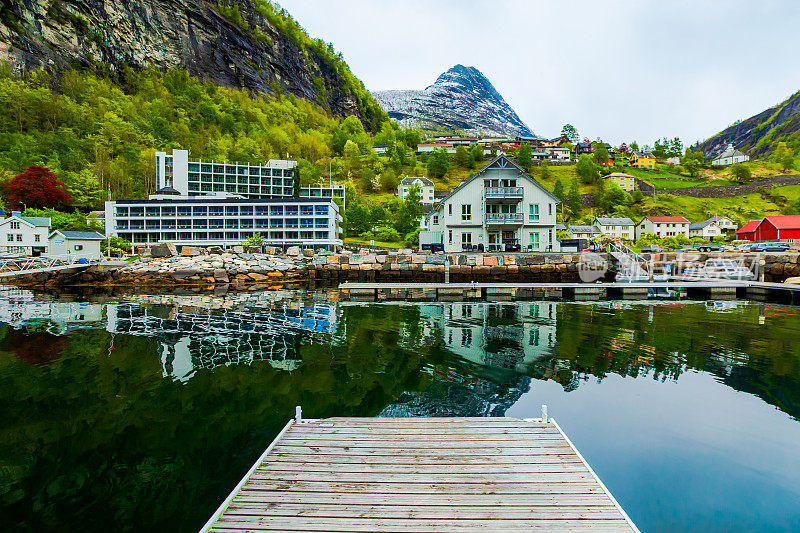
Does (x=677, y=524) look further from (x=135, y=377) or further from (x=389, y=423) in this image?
(x=135, y=377)

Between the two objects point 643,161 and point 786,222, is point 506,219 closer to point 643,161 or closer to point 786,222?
point 786,222

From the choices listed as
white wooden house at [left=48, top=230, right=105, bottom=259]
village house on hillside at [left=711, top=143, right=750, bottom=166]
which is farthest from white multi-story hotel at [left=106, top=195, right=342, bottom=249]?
village house on hillside at [left=711, top=143, right=750, bottom=166]

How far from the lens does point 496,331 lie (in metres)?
17.0

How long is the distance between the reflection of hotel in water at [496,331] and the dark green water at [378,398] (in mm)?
137

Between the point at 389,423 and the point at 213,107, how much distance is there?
12619cm

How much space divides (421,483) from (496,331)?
12917 millimetres

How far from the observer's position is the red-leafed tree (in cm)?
5766

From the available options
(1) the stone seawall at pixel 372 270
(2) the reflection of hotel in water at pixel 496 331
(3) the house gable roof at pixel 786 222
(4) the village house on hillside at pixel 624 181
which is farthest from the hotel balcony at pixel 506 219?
(4) the village house on hillside at pixel 624 181

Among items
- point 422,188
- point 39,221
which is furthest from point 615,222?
point 39,221

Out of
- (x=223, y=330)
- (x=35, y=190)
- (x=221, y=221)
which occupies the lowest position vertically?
(x=223, y=330)

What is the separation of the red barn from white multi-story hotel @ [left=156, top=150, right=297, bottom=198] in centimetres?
7922

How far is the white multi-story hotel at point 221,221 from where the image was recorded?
190 feet

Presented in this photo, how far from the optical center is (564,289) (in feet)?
101

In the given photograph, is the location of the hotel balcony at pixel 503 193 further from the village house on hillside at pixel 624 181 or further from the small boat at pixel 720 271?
the village house on hillside at pixel 624 181
